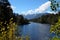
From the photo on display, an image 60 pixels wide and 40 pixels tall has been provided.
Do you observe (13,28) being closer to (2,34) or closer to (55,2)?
(2,34)

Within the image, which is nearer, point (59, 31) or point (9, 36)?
point (59, 31)

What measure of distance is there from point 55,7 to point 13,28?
1.10m

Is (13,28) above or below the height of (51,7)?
below

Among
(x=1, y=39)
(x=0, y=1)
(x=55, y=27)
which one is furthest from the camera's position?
(x=0, y=1)

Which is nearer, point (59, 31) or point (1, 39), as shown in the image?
point (59, 31)

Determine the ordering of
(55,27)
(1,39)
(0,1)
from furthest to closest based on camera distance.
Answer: (0,1)
(1,39)
(55,27)

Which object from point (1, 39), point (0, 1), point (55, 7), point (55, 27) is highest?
point (0, 1)

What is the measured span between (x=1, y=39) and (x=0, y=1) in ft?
221

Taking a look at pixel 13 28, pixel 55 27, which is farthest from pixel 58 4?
pixel 13 28

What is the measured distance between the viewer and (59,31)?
4133mm

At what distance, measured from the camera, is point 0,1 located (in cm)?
7100

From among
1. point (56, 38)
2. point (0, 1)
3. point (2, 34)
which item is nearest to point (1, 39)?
point (2, 34)

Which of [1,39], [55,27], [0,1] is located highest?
[0,1]

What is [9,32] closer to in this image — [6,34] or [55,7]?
[6,34]
